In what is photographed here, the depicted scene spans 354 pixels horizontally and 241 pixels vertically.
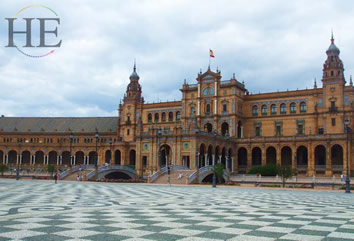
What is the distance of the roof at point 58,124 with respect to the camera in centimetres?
10562

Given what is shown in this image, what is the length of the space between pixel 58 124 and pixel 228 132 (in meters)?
51.0

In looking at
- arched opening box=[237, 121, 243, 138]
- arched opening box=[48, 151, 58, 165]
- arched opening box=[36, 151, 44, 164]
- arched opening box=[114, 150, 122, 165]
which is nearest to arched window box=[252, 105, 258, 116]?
arched opening box=[237, 121, 243, 138]

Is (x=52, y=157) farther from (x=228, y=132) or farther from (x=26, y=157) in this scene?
(x=228, y=132)

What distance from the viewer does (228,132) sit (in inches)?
3194

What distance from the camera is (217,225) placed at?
11391mm

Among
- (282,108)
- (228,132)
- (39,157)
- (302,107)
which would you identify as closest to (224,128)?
(228,132)

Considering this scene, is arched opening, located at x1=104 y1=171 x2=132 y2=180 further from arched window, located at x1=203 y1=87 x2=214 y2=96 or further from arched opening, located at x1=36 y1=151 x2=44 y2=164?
arched opening, located at x1=36 y1=151 x2=44 y2=164

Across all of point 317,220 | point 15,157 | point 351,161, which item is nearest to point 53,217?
point 317,220

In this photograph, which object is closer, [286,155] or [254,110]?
[286,155]

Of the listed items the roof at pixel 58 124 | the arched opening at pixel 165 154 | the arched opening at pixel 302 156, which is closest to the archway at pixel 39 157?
the roof at pixel 58 124

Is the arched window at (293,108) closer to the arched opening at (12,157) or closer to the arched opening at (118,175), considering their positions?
the arched opening at (118,175)

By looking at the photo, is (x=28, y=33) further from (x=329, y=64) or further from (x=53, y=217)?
(x=329, y=64)

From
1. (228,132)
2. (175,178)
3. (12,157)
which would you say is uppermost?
(228,132)

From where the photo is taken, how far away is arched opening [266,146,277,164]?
262 ft
